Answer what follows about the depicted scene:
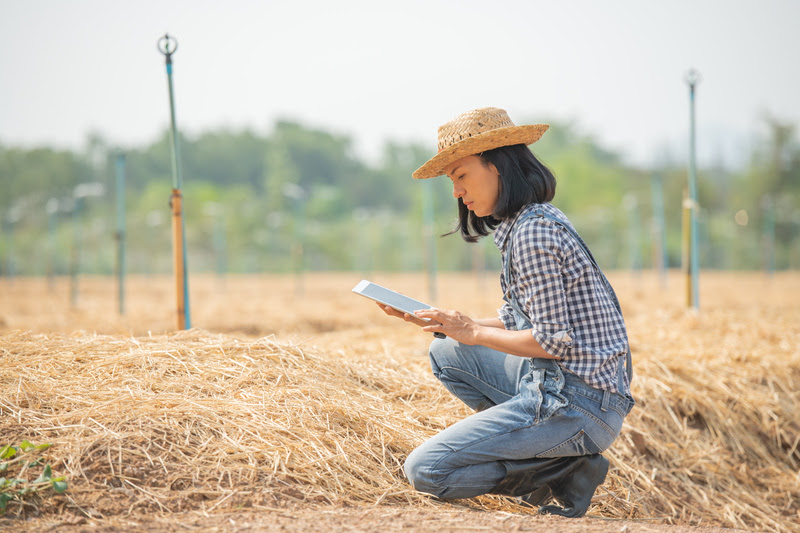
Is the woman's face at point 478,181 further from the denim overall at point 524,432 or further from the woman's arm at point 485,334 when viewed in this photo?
the woman's arm at point 485,334

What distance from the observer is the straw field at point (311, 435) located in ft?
7.39

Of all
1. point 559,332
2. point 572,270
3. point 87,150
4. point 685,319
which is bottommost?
point 685,319

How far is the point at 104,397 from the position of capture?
9.22 ft

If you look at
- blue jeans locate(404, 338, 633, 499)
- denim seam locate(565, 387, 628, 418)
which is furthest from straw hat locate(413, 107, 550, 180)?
denim seam locate(565, 387, 628, 418)

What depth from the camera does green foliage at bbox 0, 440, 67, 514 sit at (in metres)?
2.17

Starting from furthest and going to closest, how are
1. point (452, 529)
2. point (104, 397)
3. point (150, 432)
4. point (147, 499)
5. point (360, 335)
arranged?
point (360, 335) < point (104, 397) < point (150, 432) < point (147, 499) < point (452, 529)

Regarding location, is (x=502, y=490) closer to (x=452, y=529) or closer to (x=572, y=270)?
(x=452, y=529)

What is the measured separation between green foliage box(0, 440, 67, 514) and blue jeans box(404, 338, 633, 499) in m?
1.16

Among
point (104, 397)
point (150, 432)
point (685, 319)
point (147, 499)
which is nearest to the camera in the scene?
point (147, 499)

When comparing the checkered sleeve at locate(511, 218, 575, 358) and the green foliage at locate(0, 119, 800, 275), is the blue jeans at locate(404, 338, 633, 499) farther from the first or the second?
the green foliage at locate(0, 119, 800, 275)

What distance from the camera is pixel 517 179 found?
8.10ft

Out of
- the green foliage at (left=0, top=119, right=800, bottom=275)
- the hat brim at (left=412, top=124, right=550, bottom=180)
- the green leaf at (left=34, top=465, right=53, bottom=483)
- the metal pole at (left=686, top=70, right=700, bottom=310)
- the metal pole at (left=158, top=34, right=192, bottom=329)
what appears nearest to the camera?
the green leaf at (left=34, top=465, right=53, bottom=483)

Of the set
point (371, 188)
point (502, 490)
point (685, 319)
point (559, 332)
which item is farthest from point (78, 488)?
point (371, 188)

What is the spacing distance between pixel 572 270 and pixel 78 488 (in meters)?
1.69
